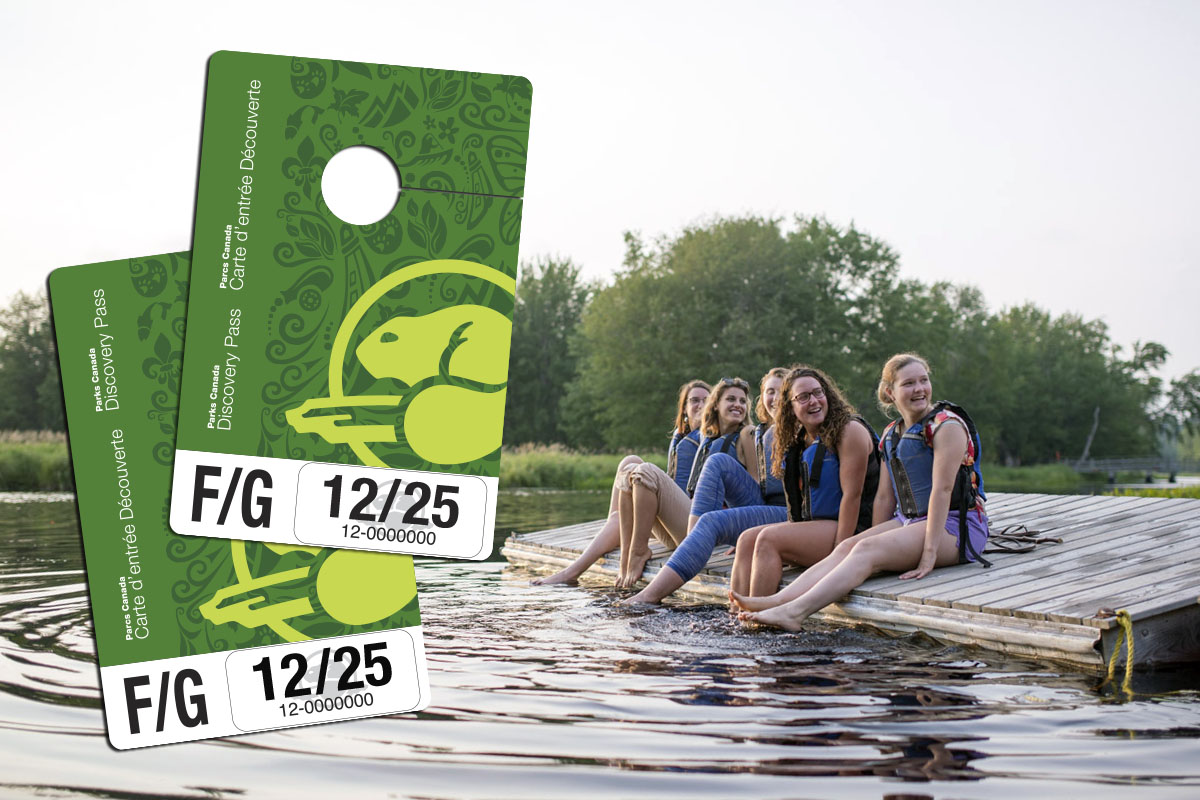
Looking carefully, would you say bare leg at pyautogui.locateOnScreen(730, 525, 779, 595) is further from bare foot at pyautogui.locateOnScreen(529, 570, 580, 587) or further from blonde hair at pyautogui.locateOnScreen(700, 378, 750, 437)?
bare foot at pyautogui.locateOnScreen(529, 570, 580, 587)

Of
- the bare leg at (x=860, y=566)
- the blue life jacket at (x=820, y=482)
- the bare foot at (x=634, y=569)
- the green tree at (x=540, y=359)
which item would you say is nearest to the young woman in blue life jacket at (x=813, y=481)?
the blue life jacket at (x=820, y=482)

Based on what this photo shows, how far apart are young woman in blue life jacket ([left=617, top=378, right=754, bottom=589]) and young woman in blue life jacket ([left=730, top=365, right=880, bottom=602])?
101 centimetres

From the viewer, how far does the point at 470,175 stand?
2168 millimetres

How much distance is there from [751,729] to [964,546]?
320cm

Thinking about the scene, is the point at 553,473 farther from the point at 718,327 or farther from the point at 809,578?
the point at 809,578

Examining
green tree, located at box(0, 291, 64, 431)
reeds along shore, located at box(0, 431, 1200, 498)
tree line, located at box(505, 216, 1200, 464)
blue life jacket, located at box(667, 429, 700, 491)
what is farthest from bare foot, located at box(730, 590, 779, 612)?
green tree, located at box(0, 291, 64, 431)

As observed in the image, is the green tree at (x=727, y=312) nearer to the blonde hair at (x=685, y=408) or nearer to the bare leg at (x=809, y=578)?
the blonde hair at (x=685, y=408)

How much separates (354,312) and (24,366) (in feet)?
166

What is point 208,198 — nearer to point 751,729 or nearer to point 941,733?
point 751,729

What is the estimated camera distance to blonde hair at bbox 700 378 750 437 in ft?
25.8

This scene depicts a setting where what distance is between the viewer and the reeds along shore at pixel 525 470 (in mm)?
19750

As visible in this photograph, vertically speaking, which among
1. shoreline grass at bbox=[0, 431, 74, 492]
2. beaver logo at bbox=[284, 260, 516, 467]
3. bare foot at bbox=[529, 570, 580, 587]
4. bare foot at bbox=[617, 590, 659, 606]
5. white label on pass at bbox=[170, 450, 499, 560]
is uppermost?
beaver logo at bbox=[284, 260, 516, 467]

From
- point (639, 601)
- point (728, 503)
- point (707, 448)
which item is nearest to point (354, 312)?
point (639, 601)

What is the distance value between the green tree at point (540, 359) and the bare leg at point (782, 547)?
159 feet
